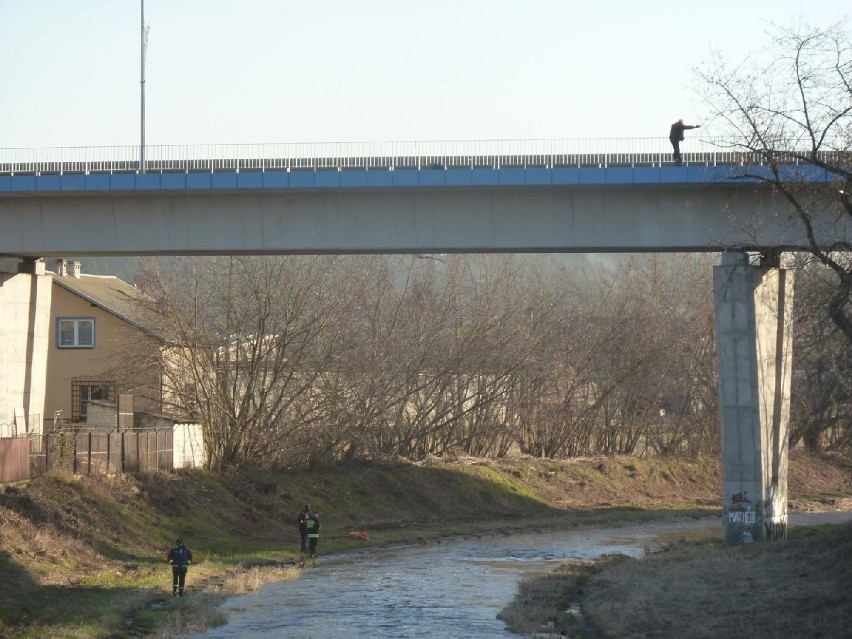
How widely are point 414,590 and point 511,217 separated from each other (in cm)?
1195

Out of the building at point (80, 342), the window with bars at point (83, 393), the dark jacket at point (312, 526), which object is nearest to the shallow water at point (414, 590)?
the dark jacket at point (312, 526)

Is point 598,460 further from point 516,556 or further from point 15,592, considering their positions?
point 15,592

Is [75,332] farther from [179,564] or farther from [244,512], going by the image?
[179,564]

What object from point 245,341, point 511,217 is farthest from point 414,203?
point 245,341

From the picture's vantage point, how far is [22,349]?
40812 millimetres

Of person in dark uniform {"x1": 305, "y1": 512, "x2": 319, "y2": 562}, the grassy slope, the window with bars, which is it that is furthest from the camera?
the window with bars

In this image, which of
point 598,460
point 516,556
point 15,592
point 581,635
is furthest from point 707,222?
point 598,460

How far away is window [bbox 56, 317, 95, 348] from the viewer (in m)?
54.3

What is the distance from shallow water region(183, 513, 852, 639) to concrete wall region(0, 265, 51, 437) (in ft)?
37.9

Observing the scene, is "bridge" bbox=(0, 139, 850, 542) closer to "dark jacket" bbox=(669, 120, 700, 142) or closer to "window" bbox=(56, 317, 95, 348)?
"dark jacket" bbox=(669, 120, 700, 142)

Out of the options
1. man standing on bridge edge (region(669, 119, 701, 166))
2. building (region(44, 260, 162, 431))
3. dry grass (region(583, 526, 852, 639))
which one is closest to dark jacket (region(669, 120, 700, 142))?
man standing on bridge edge (region(669, 119, 701, 166))

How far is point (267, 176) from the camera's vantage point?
35938 millimetres

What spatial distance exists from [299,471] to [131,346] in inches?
335

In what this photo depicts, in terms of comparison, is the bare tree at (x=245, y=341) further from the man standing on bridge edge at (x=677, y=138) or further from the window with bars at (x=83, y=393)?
the man standing on bridge edge at (x=677, y=138)
